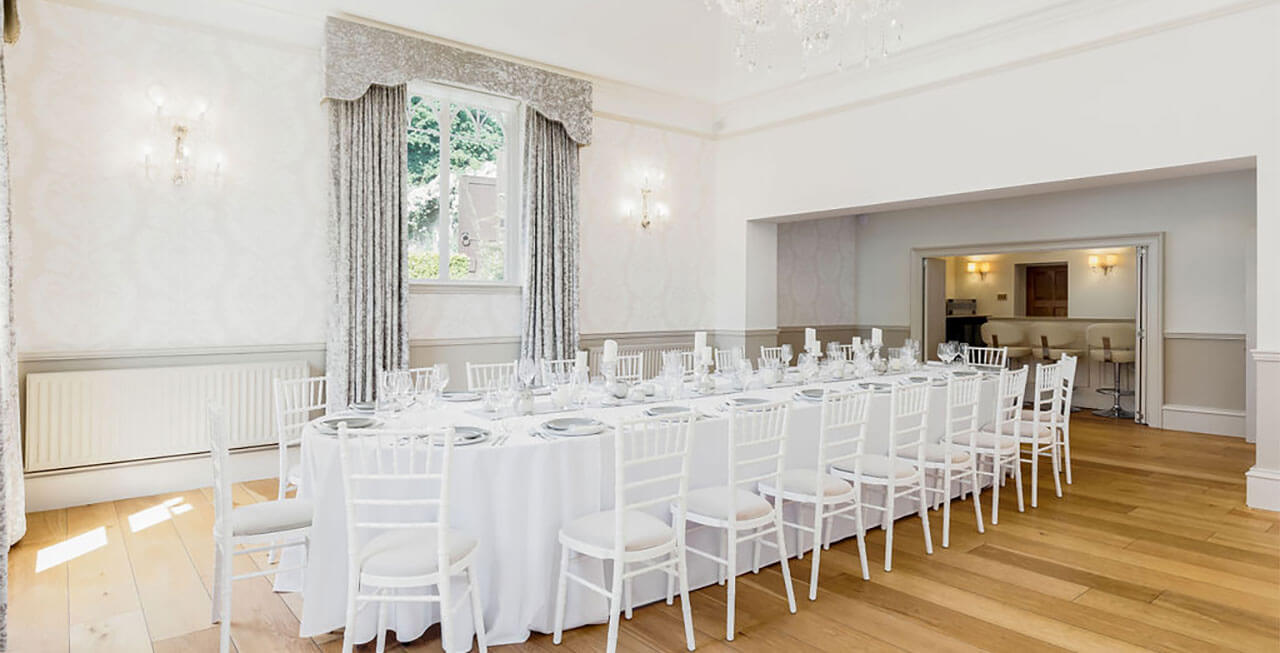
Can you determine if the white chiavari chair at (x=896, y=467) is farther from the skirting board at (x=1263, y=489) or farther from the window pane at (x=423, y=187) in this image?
the window pane at (x=423, y=187)

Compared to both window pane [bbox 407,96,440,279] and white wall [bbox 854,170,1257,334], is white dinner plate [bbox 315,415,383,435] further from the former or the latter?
white wall [bbox 854,170,1257,334]

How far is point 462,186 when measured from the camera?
21.6 ft

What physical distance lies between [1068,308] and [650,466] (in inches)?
411

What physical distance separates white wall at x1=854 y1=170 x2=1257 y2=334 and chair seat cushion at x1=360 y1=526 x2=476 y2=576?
817cm

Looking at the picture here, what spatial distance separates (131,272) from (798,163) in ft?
19.5

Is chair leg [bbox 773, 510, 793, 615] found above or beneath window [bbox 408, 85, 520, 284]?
beneath

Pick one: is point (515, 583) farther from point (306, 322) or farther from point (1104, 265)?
point (1104, 265)

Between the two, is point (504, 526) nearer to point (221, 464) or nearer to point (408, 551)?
point (408, 551)

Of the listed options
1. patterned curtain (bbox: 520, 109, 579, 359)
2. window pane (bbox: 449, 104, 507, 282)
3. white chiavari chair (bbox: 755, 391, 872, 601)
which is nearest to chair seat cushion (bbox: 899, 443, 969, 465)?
white chiavari chair (bbox: 755, 391, 872, 601)

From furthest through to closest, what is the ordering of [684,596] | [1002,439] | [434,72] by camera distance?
[434,72] < [1002,439] < [684,596]

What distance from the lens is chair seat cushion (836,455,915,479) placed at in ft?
12.7

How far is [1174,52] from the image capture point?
5176 mm

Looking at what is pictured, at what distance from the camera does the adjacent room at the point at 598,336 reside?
3006mm

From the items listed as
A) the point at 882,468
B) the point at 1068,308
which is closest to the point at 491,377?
the point at 882,468
